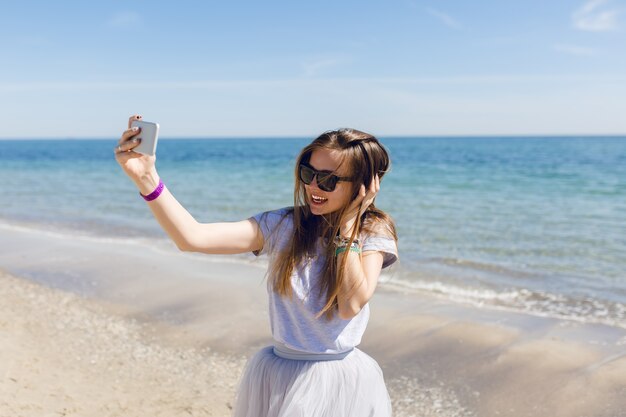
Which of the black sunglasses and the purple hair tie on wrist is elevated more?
the black sunglasses

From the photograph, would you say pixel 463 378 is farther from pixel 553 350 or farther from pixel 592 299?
pixel 592 299

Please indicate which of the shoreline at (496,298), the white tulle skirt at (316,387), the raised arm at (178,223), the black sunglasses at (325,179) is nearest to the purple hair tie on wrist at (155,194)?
the raised arm at (178,223)

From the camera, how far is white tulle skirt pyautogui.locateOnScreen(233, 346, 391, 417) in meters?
2.19

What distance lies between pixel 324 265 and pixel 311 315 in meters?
0.18

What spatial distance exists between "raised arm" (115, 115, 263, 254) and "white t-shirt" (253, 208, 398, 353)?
0.13 meters

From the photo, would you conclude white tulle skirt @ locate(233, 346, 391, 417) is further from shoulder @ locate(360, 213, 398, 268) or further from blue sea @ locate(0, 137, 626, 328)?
blue sea @ locate(0, 137, 626, 328)

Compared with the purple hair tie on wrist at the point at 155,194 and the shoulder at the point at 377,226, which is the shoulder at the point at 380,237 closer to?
the shoulder at the point at 377,226

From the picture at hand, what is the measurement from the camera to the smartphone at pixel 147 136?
6.07 feet

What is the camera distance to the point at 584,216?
51.8 feet

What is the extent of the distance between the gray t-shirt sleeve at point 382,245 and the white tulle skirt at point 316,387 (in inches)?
16.0

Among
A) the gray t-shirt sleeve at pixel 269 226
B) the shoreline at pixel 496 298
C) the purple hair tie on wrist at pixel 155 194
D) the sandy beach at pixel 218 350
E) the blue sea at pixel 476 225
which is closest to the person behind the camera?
the purple hair tie on wrist at pixel 155 194

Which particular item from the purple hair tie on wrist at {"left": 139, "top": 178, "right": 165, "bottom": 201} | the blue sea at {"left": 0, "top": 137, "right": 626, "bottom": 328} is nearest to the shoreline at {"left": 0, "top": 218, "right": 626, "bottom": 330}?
the blue sea at {"left": 0, "top": 137, "right": 626, "bottom": 328}

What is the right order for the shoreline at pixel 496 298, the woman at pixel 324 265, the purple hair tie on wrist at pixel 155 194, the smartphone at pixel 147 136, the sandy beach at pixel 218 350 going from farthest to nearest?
1. the shoreline at pixel 496 298
2. the sandy beach at pixel 218 350
3. the woman at pixel 324 265
4. the purple hair tie on wrist at pixel 155 194
5. the smartphone at pixel 147 136

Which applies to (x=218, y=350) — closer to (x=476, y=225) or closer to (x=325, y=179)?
(x=325, y=179)
